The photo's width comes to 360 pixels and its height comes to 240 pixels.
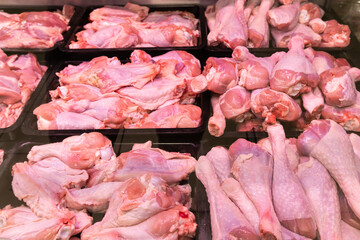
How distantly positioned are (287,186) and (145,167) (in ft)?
1.92

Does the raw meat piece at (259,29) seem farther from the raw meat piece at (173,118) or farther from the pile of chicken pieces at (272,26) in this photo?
the raw meat piece at (173,118)

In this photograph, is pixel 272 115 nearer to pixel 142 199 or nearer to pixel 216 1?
pixel 142 199

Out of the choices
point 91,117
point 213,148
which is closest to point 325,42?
point 213,148

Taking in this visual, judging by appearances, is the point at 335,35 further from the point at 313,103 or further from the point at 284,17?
the point at 313,103

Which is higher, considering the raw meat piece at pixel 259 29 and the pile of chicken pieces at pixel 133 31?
the raw meat piece at pixel 259 29

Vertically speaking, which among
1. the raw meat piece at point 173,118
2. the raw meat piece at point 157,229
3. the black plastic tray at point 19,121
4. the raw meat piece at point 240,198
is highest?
the raw meat piece at point 240,198

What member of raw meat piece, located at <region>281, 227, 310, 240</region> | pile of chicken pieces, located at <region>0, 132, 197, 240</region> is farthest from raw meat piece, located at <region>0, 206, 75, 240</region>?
raw meat piece, located at <region>281, 227, 310, 240</region>

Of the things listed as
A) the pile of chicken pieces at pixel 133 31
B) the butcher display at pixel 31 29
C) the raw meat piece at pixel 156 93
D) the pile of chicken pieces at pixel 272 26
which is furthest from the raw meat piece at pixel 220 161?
the butcher display at pixel 31 29

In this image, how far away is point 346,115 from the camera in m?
1.69

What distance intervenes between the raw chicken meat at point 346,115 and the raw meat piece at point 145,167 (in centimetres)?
80

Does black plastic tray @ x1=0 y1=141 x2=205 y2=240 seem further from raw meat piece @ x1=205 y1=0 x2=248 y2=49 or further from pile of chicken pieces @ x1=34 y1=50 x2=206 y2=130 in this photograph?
raw meat piece @ x1=205 y1=0 x2=248 y2=49

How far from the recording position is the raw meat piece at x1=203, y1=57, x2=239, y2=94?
5.94 ft

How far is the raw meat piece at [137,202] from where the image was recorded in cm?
116

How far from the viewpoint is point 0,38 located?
7.59 ft
